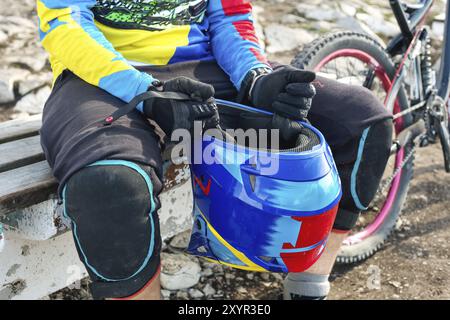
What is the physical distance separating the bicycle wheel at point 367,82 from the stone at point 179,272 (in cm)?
65

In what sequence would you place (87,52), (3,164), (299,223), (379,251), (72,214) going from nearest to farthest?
(72,214) < (299,223) < (87,52) < (3,164) < (379,251)

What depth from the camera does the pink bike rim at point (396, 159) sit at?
115 inches

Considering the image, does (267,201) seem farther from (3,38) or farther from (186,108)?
(3,38)

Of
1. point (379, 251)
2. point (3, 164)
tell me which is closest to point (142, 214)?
point (3, 164)

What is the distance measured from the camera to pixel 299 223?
69.6 inches

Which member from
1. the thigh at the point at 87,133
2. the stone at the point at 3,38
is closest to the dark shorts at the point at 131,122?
the thigh at the point at 87,133

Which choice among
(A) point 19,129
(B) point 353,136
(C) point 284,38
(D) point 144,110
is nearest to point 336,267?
(B) point 353,136

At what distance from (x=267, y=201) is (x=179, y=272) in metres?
1.06

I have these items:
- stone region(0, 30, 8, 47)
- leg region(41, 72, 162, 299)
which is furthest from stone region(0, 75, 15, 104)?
leg region(41, 72, 162, 299)

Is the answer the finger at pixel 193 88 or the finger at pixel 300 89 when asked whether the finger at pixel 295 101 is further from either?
the finger at pixel 193 88

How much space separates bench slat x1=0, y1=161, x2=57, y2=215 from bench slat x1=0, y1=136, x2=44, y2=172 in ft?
0.25

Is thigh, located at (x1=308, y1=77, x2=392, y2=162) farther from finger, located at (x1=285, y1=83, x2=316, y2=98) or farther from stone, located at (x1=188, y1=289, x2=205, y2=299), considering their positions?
stone, located at (x1=188, y1=289, x2=205, y2=299)
